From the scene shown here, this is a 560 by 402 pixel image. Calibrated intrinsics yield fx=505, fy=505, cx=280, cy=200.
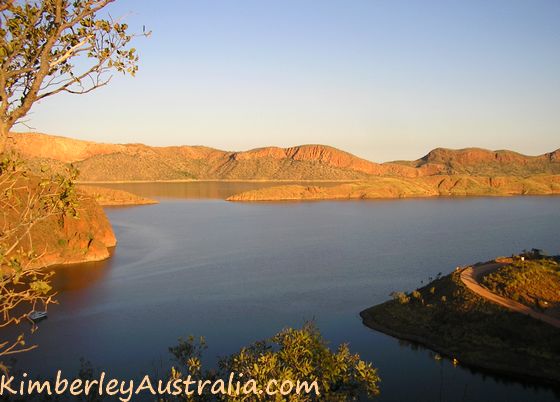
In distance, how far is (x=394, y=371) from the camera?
26156 millimetres

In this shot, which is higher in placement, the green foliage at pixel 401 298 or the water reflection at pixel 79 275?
the green foliage at pixel 401 298

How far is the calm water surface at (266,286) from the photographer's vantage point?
26.8 meters

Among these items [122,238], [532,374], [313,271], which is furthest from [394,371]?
[122,238]

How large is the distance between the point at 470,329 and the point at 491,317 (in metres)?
1.50

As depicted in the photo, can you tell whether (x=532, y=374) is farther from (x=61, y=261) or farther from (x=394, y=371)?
(x=61, y=261)

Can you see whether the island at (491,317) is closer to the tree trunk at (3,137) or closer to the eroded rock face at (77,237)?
the tree trunk at (3,137)

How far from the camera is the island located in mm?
27156

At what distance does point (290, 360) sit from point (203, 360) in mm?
16584

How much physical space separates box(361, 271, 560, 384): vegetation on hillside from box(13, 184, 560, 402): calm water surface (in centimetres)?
142

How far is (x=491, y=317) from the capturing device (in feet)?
100.0

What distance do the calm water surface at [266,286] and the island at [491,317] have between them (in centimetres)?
151

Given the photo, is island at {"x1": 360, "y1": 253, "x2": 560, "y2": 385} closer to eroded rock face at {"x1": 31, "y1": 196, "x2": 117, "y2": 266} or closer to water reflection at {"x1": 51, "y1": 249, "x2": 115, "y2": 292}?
water reflection at {"x1": 51, "y1": 249, "x2": 115, "y2": 292}

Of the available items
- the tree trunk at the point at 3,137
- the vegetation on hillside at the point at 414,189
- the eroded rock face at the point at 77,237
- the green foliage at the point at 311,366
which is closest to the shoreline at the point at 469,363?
the green foliage at the point at 311,366

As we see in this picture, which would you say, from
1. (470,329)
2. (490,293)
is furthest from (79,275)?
(490,293)
